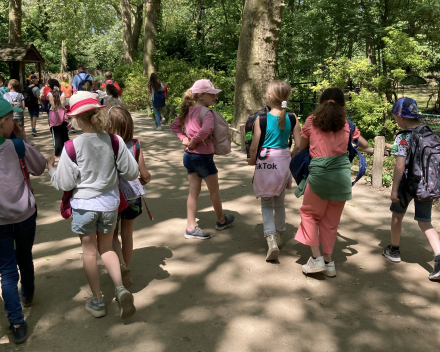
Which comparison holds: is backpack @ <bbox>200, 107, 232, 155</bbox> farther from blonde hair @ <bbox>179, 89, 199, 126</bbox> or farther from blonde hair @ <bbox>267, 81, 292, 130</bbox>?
blonde hair @ <bbox>267, 81, 292, 130</bbox>

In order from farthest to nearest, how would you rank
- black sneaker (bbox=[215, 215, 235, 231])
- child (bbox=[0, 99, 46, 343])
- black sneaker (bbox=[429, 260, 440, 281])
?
black sneaker (bbox=[215, 215, 235, 231]) < black sneaker (bbox=[429, 260, 440, 281]) < child (bbox=[0, 99, 46, 343])

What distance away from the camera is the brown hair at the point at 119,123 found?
3748 mm

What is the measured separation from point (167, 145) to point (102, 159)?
26.8 feet

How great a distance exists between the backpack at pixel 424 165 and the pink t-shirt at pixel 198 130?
2.05 meters

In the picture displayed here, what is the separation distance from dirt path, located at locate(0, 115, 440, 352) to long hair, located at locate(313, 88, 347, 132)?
1.51 m

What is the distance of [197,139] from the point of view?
4930 millimetres

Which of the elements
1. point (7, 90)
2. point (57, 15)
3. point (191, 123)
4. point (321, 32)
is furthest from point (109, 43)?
point (191, 123)

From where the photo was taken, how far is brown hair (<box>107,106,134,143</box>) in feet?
12.3

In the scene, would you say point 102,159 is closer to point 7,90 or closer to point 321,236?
point 321,236

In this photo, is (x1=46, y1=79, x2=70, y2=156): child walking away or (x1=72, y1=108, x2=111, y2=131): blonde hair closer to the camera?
(x1=72, y1=108, x2=111, y2=131): blonde hair

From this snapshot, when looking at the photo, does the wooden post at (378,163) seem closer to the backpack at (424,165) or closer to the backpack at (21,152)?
the backpack at (424,165)

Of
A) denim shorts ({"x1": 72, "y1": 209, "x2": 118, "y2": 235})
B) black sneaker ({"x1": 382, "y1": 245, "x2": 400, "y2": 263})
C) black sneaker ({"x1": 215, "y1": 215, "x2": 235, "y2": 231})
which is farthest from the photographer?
black sneaker ({"x1": 215, "y1": 215, "x2": 235, "y2": 231})

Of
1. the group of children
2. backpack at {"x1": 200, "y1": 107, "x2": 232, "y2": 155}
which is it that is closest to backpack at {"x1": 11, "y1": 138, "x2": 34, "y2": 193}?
the group of children

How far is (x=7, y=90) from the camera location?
34.8 feet
